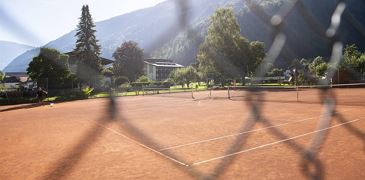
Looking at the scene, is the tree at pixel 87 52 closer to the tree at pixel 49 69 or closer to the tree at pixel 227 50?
the tree at pixel 49 69

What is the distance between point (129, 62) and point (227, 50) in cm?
3424

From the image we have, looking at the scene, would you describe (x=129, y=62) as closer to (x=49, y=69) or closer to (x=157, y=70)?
(x=49, y=69)

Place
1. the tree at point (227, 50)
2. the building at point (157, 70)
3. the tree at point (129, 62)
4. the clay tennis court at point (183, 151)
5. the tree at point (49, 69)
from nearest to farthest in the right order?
1. the clay tennis court at point (183, 151)
2. the tree at point (49, 69)
3. the tree at point (227, 50)
4. the tree at point (129, 62)
5. the building at point (157, 70)

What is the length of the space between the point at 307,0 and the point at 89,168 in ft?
691

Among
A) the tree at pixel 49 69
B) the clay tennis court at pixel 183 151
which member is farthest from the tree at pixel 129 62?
the clay tennis court at pixel 183 151

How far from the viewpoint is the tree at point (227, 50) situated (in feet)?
194

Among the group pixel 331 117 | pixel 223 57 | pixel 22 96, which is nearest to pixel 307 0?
pixel 223 57

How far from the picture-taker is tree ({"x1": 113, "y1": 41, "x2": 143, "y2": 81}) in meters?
86.2

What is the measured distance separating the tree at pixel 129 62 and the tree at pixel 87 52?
999 inches

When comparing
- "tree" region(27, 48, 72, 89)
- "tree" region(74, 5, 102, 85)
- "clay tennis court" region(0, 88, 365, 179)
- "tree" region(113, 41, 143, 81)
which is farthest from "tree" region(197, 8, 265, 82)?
"clay tennis court" region(0, 88, 365, 179)

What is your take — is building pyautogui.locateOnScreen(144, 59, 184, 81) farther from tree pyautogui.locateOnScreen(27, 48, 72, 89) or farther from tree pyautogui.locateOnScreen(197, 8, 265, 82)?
tree pyautogui.locateOnScreen(27, 48, 72, 89)

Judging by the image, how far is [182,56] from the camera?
651 feet

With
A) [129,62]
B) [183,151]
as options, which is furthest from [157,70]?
[183,151]

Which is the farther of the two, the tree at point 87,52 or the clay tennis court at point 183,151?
the tree at point 87,52
